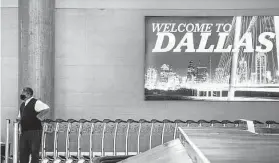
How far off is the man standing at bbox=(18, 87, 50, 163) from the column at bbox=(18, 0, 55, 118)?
1.73m

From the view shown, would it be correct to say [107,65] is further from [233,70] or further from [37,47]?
[233,70]

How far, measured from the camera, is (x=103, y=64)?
8.98 metres

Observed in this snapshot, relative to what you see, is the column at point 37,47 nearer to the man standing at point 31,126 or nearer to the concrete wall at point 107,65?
the concrete wall at point 107,65

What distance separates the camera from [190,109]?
895 cm

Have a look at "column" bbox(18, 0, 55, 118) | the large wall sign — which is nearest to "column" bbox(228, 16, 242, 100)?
the large wall sign

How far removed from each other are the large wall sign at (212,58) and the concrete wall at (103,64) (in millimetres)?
214

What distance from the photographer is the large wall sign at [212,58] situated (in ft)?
28.8

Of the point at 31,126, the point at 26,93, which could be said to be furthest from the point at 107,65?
the point at 31,126

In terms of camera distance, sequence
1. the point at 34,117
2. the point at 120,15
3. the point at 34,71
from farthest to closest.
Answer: the point at 120,15, the point at 34,71, the point at 34,117

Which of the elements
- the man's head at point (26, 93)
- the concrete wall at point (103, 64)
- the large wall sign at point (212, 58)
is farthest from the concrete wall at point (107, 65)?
the man's head at point (26, 93)

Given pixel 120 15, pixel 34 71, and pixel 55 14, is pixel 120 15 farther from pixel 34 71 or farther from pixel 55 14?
pixel 34 71

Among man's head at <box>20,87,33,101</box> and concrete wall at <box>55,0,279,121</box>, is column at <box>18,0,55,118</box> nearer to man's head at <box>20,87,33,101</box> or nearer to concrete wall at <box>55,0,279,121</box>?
concrete wall at <box>55,0,279,121</box>

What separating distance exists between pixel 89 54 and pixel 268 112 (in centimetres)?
389

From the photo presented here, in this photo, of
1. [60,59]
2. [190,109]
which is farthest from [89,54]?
[190,109]
